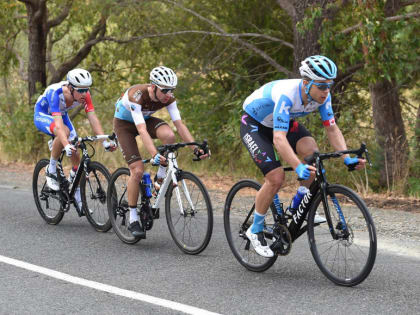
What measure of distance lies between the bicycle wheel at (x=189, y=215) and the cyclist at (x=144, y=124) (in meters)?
0.29

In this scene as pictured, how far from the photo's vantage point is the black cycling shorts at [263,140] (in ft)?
20.0

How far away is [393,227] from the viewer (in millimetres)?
8172

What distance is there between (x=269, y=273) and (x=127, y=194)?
Result: 2.04 m

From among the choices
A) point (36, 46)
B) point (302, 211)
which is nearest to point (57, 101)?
point (302, 211)

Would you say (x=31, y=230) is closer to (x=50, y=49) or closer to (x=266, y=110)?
(x=266, y=110)

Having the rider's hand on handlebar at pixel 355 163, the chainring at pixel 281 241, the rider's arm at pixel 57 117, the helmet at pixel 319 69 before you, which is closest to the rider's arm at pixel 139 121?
the rider's arm at pixel 57 117

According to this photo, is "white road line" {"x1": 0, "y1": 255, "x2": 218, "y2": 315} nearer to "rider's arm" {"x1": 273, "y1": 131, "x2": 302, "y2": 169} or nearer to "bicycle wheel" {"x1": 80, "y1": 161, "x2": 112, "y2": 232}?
"rider's arm" {"x1": 273, "y1": 131, "x2": 302, "y2": 169}

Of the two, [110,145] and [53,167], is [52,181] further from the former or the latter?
[110,145]

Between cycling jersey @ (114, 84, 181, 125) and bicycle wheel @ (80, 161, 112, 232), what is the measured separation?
3.00 ft

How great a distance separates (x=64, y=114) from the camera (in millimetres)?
8906

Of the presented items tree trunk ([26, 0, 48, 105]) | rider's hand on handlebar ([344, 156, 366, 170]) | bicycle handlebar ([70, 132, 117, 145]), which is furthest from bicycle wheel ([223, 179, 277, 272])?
tree trunk ([26, 0, 48, 105])

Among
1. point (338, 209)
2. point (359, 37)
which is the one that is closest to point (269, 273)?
point (338, 209)

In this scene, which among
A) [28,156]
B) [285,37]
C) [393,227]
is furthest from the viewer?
[28,156]

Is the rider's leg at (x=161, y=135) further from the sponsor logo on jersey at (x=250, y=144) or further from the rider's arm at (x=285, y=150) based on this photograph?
the rider's arm at (x=285, y=150)
